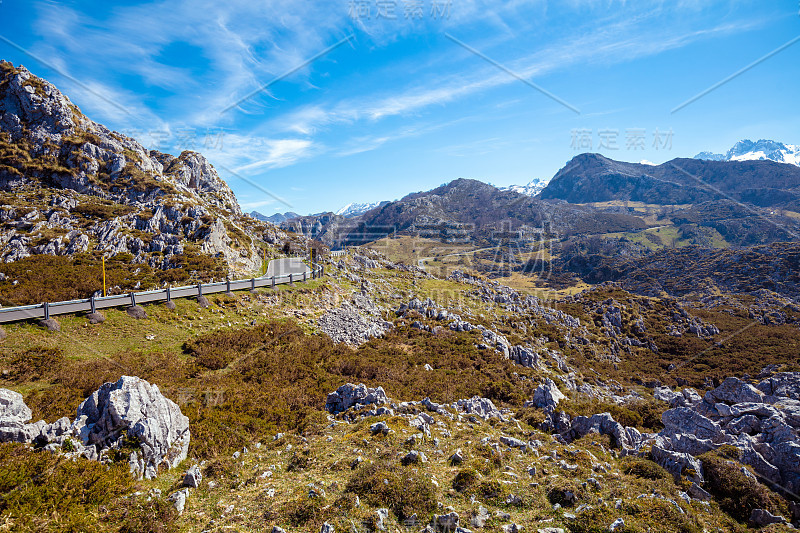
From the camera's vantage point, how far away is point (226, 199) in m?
81.6

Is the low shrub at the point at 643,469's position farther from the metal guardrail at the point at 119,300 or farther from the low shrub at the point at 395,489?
the metal guardrail at the point at 119,300

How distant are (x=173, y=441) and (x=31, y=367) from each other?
9.97 metres

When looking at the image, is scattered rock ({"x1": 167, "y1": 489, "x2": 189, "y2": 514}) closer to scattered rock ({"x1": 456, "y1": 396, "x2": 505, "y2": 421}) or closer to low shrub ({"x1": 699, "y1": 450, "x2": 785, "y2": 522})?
scattered rock ({"x1": 456, "y1": 396, "x2": 505, "y2": 421})

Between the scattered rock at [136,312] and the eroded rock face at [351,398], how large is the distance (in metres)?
15.8

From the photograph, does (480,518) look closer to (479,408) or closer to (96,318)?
(479,408)

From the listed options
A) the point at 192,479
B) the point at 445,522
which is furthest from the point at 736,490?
the point at 192,479

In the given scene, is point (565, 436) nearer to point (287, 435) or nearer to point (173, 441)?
point (287, 435)

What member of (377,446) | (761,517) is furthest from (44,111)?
(761,517)

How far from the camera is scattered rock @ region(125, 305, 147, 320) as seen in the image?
22.6m

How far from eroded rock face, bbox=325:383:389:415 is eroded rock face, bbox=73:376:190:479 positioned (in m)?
7.48

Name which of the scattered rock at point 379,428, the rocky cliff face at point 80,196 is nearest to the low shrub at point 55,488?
the scattered rock at point 379,428

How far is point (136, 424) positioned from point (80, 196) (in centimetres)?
5023

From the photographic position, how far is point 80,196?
43438mm

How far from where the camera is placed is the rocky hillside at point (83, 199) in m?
33.2
